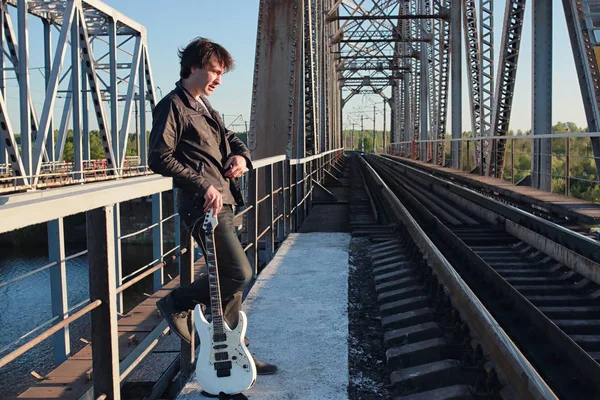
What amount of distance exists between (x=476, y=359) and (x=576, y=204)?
19.9 ft

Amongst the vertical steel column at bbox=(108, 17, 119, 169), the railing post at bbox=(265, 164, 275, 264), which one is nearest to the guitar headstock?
the railing post at bbox=(265, 164, 275, 264)

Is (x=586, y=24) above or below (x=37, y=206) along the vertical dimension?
above

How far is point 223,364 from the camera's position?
2893 millimetres

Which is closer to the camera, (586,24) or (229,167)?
(229,167)

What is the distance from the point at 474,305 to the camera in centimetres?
344

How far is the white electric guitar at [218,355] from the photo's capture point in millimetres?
2879

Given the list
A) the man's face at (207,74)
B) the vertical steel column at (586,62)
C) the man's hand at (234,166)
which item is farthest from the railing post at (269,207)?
the vertical steel column at (586,62)

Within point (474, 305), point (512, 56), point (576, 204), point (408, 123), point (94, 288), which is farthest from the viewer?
point (408, 123)

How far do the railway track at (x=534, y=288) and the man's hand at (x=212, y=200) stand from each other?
1392 millimetres

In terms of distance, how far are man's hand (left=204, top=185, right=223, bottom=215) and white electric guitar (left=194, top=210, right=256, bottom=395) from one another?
0.13 ft

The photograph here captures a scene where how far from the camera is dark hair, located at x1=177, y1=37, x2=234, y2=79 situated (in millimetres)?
2922

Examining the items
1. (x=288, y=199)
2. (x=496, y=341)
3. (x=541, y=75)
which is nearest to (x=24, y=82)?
(x=288, y=199)

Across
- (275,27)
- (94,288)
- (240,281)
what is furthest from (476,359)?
(275,27)

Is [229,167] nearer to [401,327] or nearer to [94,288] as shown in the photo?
[94,288]
